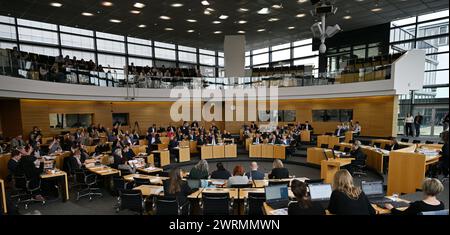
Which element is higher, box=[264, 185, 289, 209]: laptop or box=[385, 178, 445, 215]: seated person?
box=[385, 178, 445, 215]: seated person

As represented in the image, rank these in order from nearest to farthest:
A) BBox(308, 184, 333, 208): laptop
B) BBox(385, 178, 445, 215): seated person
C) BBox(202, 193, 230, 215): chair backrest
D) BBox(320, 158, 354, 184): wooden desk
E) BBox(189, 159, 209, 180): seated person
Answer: BBox(385, 178, 445, 215): seated person → BBox(308, 184, 333, 208): laptop → BBox(202, 193, 230, 215): chair backrest → BBox(189, 159, 209, 180): seated person → BBox(320, 158, 354, 184): wooden desk

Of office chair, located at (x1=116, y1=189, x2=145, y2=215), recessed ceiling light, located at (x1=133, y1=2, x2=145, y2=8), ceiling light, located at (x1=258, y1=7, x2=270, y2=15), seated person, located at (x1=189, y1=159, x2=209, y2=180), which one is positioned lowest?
office chair, located at (x1=116, y1=189, x2=145, y2=215)

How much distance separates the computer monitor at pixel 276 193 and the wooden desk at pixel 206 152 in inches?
326

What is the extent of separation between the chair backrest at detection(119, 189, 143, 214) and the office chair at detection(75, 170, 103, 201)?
2756mm

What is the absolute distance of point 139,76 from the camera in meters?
16.1

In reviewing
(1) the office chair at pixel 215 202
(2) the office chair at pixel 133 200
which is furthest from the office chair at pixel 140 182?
(1) the office chair at pixel 215 202

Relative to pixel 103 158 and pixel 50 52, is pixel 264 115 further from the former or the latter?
pixel 50 52

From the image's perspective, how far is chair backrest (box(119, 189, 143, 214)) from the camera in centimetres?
508

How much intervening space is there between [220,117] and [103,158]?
42.3 ft

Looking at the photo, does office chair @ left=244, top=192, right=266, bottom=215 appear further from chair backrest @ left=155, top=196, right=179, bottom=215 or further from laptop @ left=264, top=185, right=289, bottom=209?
chair backrest @ left=155, top=196, right=179, bottom=215

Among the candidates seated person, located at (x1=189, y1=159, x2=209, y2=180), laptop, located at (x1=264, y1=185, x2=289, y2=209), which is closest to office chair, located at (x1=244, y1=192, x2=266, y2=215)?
laptop, located at (x1=264, y1=185, x2=289, y2=209)

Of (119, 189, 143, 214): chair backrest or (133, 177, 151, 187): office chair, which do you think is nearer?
(119, 189, 143, 214): chair backrest

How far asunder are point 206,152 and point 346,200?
9.89 m
